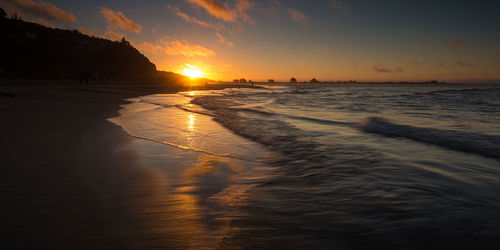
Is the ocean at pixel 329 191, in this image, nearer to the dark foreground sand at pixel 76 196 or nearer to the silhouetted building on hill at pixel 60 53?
the dark foreground sand at pixel 76 196

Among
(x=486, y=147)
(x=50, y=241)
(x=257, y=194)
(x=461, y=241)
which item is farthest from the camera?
(x=486, y=147)

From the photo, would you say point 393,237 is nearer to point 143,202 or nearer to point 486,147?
point 143,202

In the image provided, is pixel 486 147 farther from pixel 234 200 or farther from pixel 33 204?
pixel 33 204

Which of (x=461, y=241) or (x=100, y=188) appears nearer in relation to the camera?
(x=461, y=241)

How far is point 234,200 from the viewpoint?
347 centimetres

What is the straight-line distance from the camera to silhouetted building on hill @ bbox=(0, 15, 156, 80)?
74.5 metres

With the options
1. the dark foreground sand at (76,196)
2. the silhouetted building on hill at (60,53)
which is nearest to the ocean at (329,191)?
the dark foreground sand at (76,196)

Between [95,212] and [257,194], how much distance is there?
2.08m

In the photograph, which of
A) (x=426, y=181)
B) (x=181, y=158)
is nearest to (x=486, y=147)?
(x=426, y=181)

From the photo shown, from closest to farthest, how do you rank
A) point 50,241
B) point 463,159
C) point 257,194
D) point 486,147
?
point 50,241 < point 257,194 < point 463,159 < point 486,147

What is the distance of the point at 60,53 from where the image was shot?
8650cm

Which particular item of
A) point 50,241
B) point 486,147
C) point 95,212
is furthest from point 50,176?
point 486,147

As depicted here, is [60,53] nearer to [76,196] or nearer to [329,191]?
[76,196]

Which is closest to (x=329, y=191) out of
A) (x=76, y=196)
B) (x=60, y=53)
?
(x=76, y=196)
